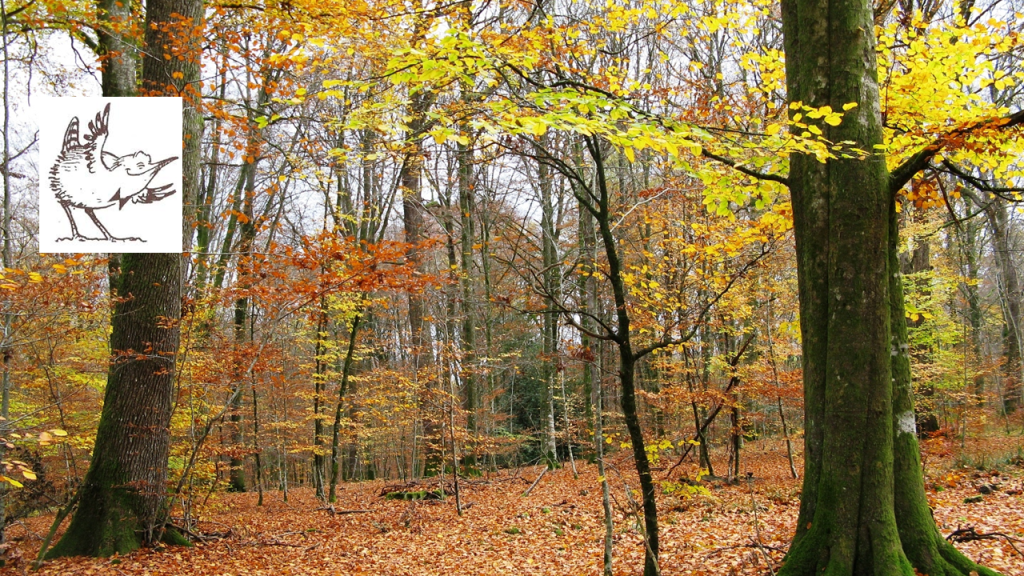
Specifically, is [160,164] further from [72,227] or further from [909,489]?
[909,489]

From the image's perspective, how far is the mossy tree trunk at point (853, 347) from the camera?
3.05 meters

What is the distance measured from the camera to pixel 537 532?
744 cm

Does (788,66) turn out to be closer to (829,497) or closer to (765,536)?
(829,497)

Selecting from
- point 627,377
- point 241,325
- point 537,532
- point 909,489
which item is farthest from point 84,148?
point 241,325

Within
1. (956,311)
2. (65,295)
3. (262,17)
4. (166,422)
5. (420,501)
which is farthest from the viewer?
(956,311)

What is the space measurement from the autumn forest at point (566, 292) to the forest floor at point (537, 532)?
7cm

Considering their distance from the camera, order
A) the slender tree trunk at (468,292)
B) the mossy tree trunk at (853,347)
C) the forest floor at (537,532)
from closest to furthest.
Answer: the mossy tree trunk at (853,347)
the forest floor at (537,532)
the slender tree trunk at (468,292)

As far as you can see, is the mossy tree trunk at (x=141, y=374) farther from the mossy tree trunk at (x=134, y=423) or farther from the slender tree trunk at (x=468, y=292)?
the slender tree trunk at (x=468, y=292)

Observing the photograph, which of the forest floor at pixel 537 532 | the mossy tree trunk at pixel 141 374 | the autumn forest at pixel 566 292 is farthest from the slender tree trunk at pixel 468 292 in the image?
the mossy tree trunk at pixel 141 374

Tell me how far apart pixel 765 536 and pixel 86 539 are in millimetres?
6961

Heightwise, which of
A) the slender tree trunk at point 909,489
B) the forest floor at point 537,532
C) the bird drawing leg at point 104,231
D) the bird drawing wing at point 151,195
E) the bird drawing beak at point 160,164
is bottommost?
the forest floor at point 537,532

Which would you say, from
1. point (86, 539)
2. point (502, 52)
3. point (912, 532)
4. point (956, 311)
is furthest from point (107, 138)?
point (956, 311)

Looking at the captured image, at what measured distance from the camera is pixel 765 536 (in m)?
5.48

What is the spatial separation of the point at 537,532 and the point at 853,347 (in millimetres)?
5498
